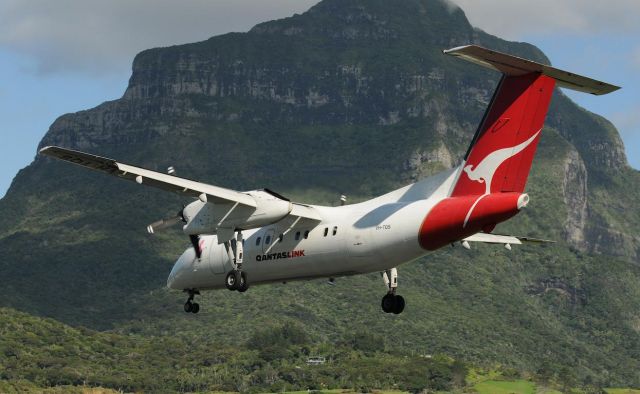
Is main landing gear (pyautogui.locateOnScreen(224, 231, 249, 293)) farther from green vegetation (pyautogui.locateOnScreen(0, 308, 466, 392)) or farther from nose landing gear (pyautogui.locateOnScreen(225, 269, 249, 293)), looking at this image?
green vegetation (pyautogui.locateOnScreen(0, 308, 466, 392))

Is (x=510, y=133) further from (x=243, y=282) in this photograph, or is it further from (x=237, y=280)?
(x=237, y=280)

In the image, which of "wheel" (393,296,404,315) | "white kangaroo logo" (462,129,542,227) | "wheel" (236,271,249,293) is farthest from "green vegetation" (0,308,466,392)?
"white kangaroo logo" (462,129,542,227)

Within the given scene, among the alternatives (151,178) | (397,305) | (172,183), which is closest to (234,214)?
(172,183)

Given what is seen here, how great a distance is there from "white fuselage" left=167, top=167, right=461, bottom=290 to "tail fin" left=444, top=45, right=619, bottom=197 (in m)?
1.32

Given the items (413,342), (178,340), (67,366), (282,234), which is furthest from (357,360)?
(282,234)

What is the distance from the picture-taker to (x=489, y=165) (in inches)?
1361

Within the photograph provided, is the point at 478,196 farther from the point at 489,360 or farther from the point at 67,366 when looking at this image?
the point at 489,360

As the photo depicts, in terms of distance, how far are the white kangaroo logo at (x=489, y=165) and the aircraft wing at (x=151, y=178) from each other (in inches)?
292

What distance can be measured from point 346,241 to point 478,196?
191 inches

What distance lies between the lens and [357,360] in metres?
185

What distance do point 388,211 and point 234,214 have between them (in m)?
5.32

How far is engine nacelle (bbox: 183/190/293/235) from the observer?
3872cm

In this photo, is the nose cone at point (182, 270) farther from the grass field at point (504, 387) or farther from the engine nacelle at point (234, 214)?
the grass field at point (504, 387)

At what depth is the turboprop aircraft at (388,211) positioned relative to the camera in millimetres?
33906
